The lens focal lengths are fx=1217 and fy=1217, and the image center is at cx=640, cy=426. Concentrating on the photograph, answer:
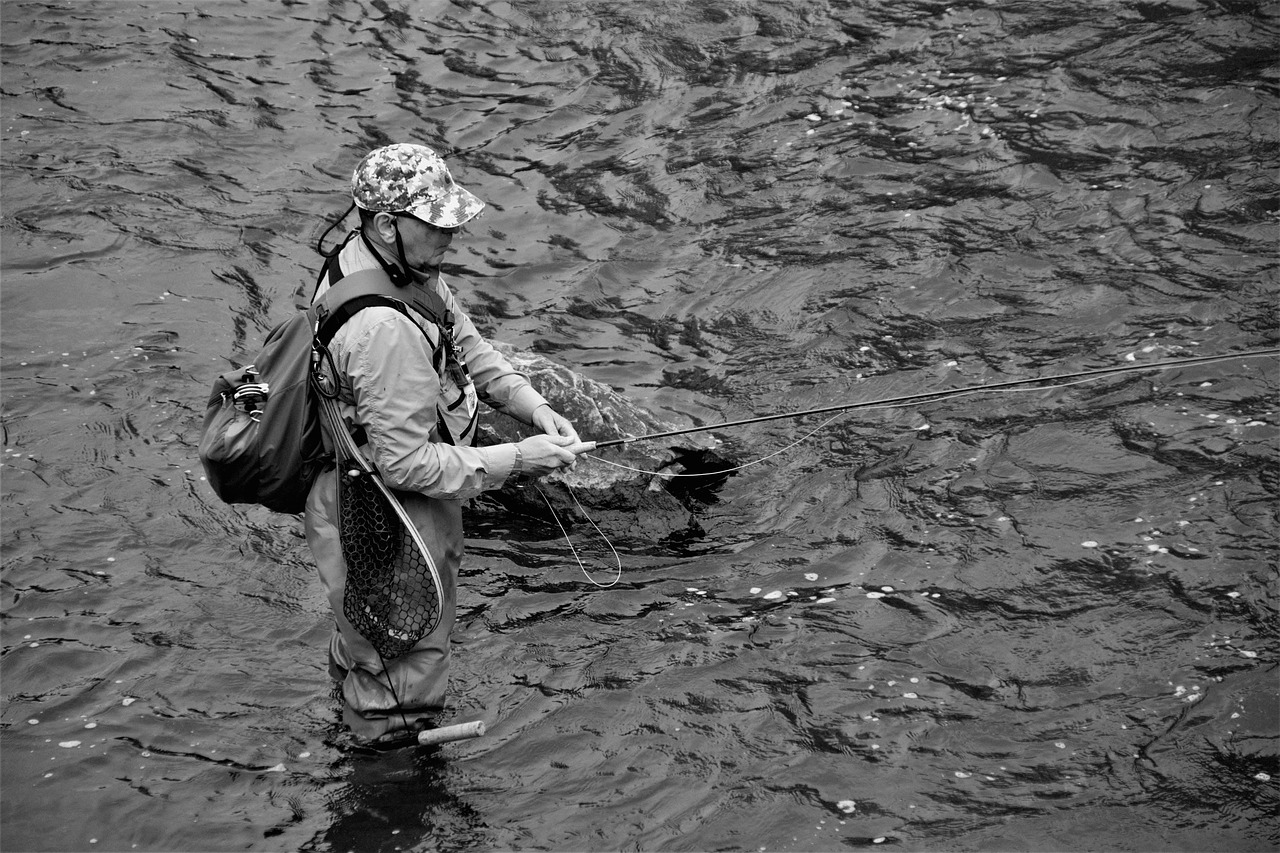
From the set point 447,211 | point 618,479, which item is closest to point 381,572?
point 447,211

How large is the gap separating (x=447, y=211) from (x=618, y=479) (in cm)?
249

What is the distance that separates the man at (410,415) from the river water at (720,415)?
468mm

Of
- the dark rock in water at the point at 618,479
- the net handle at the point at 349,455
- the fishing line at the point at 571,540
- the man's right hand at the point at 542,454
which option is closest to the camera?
the net handle at the point at 349,455

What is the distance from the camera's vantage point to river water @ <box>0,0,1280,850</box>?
15.8 ft

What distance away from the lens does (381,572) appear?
14.4 feet

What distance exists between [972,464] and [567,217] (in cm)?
415

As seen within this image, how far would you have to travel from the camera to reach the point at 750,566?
6043 mm

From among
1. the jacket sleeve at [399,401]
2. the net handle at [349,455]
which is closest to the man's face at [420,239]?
the jacket sleeve at [399,401]

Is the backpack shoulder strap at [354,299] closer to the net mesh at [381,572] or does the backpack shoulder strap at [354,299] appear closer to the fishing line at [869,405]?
the net mesh at [381,572]

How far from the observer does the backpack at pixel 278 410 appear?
4.20 metres

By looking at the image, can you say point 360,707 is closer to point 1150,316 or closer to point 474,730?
point 474,730

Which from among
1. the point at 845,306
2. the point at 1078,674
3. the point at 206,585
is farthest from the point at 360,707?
the point at 845,306

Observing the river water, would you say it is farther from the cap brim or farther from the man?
the cap brim

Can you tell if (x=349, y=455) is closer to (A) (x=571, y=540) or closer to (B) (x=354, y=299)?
(B) (x=354, y=299)
